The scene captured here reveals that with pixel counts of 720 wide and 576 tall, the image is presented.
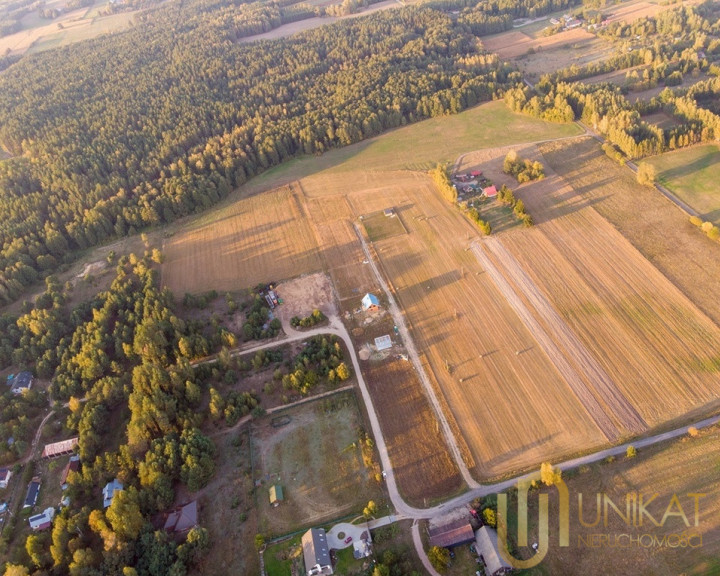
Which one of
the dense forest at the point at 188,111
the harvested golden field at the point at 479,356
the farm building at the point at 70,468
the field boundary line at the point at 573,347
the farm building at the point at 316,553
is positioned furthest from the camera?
the dense forest at the point at 188,111

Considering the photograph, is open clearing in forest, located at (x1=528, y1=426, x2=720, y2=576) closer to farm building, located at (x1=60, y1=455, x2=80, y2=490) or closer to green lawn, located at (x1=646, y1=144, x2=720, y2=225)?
green lawn, located at (x1=646, y1=144, x2=720, y2=225)

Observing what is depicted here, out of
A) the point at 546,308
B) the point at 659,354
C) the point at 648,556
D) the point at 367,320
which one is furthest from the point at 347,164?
the point at 648,556

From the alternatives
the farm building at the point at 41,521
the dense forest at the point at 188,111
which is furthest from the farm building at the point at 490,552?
the dense forest at the point at 188,111

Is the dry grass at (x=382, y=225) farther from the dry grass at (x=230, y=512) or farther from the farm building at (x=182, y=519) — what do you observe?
the farm building at (x=182, y=519)

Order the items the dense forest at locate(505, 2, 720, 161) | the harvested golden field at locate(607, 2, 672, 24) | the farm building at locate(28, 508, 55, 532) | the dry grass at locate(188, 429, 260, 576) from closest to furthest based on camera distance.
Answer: the dry grass at locate(188, 429, 260, 576)
the farm building at locate(28, 508, 55, 532)
the dense forest at locate(505, 2, 720, 161)
the harvested golden field at locate(607, 2, 672, 24)

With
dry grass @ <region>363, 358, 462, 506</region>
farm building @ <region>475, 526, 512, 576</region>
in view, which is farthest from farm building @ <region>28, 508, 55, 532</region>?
farm building @ <region>475, 526, 512, 576</region>
